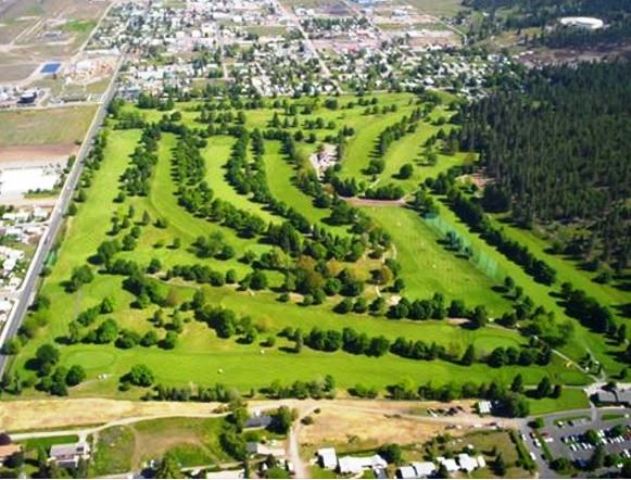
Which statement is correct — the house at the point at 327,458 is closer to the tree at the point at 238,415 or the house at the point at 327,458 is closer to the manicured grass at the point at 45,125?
the tree at the point at 238,415

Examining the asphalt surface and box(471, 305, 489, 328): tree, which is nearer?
the asphalt surface

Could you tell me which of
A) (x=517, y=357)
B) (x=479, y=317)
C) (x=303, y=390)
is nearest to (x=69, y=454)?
(x=303, y=390)

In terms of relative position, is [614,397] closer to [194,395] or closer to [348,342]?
[348,342]

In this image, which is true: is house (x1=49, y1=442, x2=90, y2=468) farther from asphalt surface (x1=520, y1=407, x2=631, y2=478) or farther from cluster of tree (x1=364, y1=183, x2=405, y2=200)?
cluster of tree (x1=364, y1=183, x2=405, y2=200)

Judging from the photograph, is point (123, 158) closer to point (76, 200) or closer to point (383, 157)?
point (76, 200)

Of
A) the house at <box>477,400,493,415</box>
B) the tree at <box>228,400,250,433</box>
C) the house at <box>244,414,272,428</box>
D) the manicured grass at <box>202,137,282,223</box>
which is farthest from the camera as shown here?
the manicured grass at <box>202,137,282,223</box>

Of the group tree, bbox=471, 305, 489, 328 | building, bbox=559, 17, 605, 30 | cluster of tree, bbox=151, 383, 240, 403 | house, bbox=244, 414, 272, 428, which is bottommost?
house, bbox=244, 414, 272, 428

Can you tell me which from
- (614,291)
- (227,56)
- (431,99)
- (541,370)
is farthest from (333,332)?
(227,56)

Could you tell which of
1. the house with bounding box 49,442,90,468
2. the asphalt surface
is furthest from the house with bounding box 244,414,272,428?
the asphalt surface
